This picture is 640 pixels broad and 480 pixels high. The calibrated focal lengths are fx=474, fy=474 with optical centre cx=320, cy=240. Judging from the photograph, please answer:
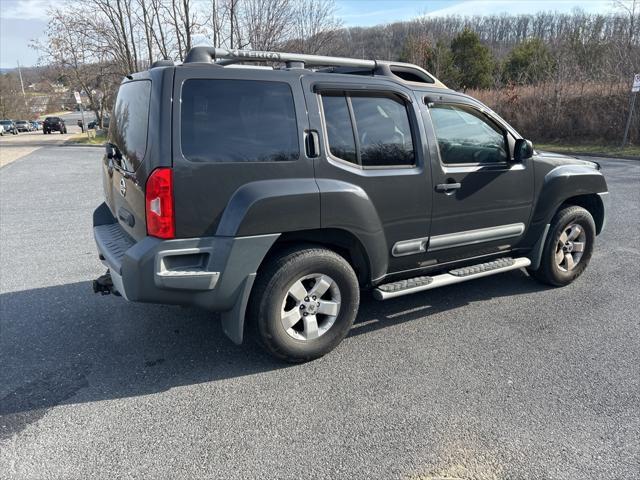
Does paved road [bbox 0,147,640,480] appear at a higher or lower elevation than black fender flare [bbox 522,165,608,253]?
lower

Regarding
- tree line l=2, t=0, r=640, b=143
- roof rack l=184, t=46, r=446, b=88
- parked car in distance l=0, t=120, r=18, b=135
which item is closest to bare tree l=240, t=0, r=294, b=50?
tree line l=2, t=0, r=640, b=143

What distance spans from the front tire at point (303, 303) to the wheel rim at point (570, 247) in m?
2.43

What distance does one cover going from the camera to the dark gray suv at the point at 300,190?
286 cm

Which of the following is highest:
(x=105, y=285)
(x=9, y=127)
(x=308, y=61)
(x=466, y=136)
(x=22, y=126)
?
(x=308, y=61)

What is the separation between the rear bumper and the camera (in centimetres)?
283

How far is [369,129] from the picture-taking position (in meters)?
3.48

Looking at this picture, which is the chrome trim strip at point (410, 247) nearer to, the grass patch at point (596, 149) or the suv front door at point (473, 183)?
the suv front door at point (473, 183)

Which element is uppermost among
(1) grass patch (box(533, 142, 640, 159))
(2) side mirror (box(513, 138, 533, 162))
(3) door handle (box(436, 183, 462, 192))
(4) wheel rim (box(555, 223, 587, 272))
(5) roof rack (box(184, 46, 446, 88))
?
(5) roof rack (box(184, 46, 446, 88))

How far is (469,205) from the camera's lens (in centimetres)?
394

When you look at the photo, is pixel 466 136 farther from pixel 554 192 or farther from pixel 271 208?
pixel 271 208

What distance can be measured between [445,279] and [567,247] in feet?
5.43

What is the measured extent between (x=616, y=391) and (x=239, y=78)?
309 cm

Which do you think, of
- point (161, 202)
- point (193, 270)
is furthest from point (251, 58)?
point (193, 270)

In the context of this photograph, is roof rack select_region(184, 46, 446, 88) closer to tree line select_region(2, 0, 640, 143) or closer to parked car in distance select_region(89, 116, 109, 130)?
parked car in distance select_region(89, 116, 109, 130)
